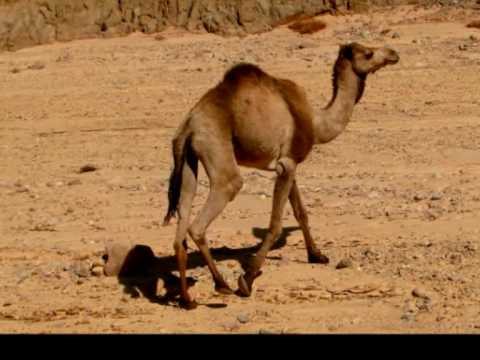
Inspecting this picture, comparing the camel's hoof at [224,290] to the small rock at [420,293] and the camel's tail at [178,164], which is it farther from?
the small rock at [420,293]

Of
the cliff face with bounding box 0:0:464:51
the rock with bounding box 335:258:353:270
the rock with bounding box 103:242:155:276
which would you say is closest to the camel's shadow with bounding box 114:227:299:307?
the rock with bounding box 103:242:155:276

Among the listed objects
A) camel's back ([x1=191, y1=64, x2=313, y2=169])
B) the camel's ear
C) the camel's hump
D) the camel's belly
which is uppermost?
the camel's ear

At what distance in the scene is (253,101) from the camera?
9828 millimetres

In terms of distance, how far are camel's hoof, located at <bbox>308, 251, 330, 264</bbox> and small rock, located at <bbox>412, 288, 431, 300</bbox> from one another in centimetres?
125

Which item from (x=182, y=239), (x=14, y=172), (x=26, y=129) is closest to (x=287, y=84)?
(x=182, y=239)

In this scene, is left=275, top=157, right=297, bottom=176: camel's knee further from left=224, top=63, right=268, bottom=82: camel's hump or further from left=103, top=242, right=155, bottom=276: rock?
left=103, top=242, right=155, bottom=276: rock

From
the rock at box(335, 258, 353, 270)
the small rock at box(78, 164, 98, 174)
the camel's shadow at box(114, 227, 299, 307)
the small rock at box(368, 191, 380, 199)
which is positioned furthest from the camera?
the small rock at box(78, 164, 98, 174)

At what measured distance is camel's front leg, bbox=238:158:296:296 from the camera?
9648 millimetres

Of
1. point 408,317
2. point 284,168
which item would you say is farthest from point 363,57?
point 408,317

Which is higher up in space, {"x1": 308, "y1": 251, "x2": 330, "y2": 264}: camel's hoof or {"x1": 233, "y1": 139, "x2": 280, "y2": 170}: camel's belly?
{"x1": 233, "y1": 139, "x2": 280, "y2": 170}: camel's belly

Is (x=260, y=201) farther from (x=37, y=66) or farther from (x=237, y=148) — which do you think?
(x=37, y=66)

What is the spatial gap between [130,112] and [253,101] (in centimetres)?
1093

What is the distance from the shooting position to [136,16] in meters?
31.2

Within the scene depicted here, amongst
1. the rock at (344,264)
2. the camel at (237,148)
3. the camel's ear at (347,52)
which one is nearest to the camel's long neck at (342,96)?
the camel's ear at (347,52)
